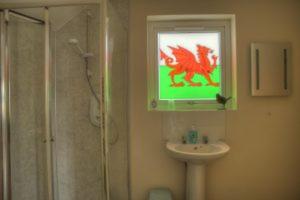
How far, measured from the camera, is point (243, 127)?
1758 mm

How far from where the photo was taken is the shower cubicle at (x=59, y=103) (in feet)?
4.83

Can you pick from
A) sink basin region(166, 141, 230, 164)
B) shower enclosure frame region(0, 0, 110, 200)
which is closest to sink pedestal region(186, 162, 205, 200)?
sink basin region(166, 141, 230, 164)

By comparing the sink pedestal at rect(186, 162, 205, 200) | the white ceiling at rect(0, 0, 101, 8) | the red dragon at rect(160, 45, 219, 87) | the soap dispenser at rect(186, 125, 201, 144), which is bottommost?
the sink pedestal at rect(186, 162, 205, 200)

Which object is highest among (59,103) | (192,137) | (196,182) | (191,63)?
(191,63)

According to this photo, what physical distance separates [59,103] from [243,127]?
1684mm

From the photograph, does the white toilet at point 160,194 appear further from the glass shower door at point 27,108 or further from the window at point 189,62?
the glass shower door at point 27,108

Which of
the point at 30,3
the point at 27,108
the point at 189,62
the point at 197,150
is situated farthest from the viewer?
the point at 189,62

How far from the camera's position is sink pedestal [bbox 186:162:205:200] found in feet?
5.19

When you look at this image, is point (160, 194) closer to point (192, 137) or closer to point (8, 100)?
point (192, 137)

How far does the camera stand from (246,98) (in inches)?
69.1

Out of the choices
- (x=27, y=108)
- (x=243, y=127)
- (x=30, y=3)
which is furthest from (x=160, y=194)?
(x=30, y=3)

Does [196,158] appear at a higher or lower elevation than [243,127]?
lower

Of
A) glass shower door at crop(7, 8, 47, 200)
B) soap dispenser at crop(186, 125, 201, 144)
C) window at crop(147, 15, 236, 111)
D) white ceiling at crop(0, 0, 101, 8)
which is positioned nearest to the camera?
white ceiling at crop(0, 0, 101, 8)

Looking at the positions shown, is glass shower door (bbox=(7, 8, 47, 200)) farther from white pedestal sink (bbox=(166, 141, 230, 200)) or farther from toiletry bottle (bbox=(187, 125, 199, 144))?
toiletry bottle (bbox=(187, 125, 199, 144))
